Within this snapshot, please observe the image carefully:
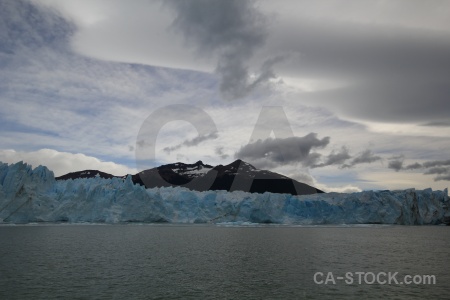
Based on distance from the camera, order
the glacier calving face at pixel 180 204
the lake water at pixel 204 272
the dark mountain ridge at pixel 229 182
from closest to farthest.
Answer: the lake water at pixel 204 272, the glacier calving face at pixel 180 204, the dark mountain ridge at pixel 229 182

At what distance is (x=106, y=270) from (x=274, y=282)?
1023 cm

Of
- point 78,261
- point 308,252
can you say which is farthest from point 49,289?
point 308,252

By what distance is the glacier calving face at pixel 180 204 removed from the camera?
57250 millimetres

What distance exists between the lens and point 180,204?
2697 inches

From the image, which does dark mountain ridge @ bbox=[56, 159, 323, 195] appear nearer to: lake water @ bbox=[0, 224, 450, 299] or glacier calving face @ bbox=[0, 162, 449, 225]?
glacier calving face @ bbox=[0, 162, 449, 225]

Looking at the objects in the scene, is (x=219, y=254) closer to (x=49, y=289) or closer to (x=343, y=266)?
(x=343, y=266)

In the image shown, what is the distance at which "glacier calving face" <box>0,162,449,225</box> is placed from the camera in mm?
57250

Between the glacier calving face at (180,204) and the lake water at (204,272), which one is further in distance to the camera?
the glacier calving face at (180,204)

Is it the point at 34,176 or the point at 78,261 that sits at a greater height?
the point at 34,176

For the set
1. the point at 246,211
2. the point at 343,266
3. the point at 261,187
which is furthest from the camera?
the point at 261,187

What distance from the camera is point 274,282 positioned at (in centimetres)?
1880

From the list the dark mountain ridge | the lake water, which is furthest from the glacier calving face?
the dark mountain ridge

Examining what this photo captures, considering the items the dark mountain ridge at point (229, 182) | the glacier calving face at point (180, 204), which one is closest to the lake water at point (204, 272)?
the glacier calving face at point (180, 204)

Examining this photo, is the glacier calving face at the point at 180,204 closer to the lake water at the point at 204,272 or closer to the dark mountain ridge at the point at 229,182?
the lake water at the point at 204,272
